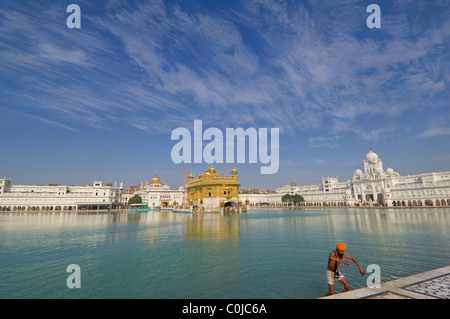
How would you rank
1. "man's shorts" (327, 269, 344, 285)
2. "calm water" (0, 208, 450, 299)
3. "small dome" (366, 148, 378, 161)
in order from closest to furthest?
"man's shorts" (327, 269, 344, 285) → "calm water" (0, 208, 450, 299) → "small dome" (366, 148, 378, 161)

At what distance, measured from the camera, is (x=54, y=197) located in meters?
74.6

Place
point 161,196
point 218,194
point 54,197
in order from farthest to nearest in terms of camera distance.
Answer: point 161,196, point 54,197, point 218,194

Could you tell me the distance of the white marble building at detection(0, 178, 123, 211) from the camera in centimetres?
7100

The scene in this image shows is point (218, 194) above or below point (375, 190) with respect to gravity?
below

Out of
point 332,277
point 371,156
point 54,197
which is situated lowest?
point 332,277

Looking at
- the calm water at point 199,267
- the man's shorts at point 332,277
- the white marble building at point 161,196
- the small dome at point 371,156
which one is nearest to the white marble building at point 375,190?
the small dome at point 371,156

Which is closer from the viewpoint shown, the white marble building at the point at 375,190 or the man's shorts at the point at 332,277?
the man's shorts at the point at 332,277

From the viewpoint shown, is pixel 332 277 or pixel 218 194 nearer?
pixel 332 277

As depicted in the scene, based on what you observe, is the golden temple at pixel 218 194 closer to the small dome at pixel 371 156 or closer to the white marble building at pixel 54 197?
the white marble building at pixel 54 197

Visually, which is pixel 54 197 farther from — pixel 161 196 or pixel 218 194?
pixel 218 194

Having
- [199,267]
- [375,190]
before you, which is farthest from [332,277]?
[375,190]

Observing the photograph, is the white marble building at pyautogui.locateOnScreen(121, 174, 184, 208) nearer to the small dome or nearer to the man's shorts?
the small dome

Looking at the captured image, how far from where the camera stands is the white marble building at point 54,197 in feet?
233

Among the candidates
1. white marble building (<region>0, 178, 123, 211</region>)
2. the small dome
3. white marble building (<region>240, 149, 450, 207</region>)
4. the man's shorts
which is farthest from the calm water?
the small dome
